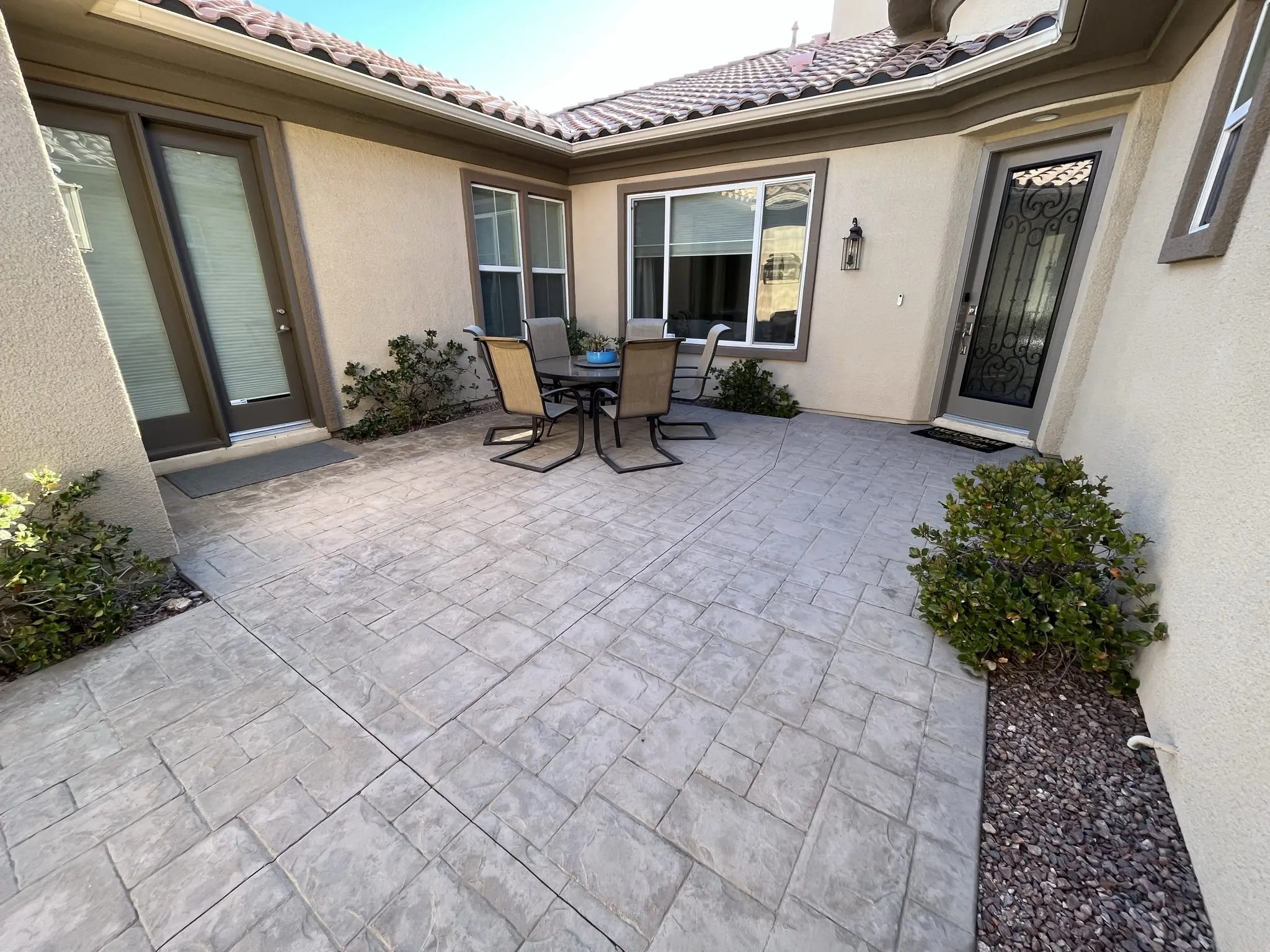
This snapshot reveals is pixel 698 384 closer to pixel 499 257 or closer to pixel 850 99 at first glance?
pixel 850 99

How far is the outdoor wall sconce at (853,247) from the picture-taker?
488cm

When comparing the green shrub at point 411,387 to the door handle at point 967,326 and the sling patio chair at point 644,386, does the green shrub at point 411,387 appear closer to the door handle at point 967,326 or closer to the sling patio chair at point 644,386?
the sling patio chair at point 644,386

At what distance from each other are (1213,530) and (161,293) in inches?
233

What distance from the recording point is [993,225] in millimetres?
4457

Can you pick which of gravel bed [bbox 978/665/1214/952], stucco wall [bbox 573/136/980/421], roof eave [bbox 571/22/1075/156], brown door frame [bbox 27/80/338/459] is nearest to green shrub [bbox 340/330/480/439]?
brown door frame [bbox 27/80/338/459]

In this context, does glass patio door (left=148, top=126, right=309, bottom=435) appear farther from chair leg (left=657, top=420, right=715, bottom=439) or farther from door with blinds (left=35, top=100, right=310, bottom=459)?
chair leg (left=657, top=420, right=715, bottom=439)

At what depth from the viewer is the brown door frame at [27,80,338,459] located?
11.1 ft

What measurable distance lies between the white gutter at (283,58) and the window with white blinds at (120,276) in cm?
97

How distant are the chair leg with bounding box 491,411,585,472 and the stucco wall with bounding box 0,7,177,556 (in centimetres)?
226

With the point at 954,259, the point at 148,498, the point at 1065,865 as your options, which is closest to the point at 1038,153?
the point at 954,259

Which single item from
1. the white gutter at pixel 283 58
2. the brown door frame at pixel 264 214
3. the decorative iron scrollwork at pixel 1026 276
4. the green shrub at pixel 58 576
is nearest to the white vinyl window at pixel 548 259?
the white gutter at pixel 283 58

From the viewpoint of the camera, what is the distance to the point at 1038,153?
13.5ft

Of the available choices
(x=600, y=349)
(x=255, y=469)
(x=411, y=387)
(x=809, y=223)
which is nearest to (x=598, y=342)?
(x=600, y=349)

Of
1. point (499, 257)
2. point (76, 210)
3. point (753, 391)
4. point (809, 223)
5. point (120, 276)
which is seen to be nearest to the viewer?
point (76, 210)
